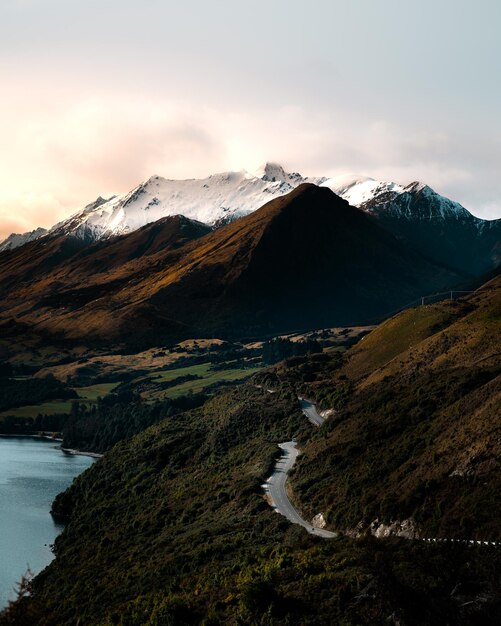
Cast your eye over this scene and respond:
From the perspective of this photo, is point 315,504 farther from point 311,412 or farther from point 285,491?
point 311,412

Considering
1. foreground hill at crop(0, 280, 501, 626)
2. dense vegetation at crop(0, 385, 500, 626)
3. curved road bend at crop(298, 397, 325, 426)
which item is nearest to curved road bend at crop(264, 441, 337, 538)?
foreground hill at crop(0, 280, 501, 626)

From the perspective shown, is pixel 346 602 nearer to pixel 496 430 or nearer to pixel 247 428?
pixel 496 430

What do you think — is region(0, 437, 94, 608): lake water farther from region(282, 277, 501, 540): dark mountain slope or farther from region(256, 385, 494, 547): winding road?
region(282, 277, 501, 540): dark mountain slope

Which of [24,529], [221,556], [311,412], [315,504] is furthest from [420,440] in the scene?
[24,529]

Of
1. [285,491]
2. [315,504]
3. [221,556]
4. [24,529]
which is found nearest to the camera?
[221,556]

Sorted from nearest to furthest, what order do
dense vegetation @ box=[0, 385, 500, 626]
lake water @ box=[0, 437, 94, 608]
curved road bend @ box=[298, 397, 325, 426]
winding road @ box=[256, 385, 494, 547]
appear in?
dense vegetation @ box=[0, 385, 500, 626] → winding road @ box=[256, 385, 494, 547] → lake water @ box=[0, 437, 94, 608] → curved road bend @ box=[298, 397, 325, 426]

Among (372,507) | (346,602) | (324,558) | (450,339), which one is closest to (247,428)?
(450,339)
